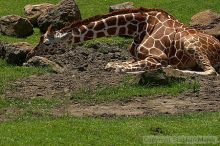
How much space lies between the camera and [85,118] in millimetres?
13344

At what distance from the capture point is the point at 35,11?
84.6 feet

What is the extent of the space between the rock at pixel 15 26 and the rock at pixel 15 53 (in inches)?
127

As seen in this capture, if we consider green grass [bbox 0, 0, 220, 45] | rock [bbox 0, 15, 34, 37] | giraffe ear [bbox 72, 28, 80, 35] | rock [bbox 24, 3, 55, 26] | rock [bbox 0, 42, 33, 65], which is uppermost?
giraffe ear [bbox 72, 28, 80, 35]

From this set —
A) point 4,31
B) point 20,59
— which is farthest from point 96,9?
point 20,59

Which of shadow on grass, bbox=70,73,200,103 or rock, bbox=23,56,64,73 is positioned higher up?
shadow on grass, bbox=70,73,200,103

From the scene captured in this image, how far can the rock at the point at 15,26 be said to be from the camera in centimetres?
2302

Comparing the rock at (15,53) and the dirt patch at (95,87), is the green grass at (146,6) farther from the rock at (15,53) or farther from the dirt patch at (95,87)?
the rock at (15,53)

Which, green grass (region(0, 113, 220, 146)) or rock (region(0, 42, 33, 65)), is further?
rock (region(0, 42, 33, 65))

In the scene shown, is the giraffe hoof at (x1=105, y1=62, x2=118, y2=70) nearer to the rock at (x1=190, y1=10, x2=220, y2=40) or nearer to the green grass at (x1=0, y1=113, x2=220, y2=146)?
the green grass at (x1=0, y1=113, x2=220, y2=146)

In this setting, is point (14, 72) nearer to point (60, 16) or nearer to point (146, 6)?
point (60, 16)

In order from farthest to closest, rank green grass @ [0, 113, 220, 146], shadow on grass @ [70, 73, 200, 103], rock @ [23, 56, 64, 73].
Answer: rock @ [23, 56, 64, 73] → shadow on grass @ [70, 73, 200, 103] → green grass @ [0, 113, 220, 146]

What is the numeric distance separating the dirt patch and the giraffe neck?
0.88 metres

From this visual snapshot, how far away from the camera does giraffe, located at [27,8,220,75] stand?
1789 cm

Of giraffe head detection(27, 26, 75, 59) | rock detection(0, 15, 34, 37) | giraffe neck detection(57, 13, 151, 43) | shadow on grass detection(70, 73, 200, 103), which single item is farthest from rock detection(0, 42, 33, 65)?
shadow on grass detection(70, 73, 200, 103)
